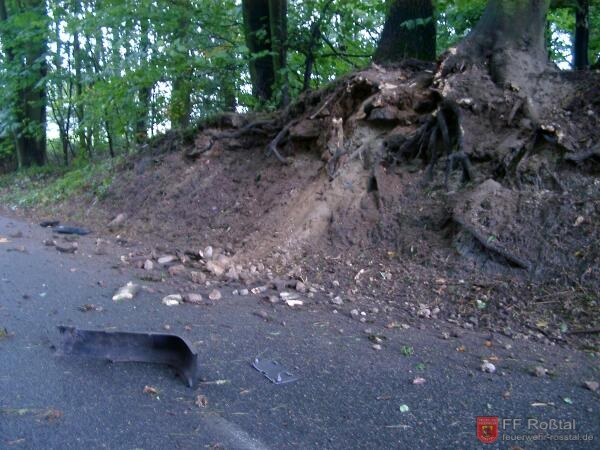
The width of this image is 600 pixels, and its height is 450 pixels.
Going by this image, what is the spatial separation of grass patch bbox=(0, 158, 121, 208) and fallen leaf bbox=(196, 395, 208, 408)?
1097 cm

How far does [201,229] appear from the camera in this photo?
10695 millimetres

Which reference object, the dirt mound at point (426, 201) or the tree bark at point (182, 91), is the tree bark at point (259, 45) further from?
the dirt mound at point (426, 201)

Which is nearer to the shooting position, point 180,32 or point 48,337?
point 48,337

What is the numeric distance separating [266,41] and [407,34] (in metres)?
4.44

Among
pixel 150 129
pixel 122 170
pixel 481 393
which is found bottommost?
pixel 481 393

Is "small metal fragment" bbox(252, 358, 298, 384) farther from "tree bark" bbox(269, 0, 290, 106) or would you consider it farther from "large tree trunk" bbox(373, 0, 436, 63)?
"tree bark" bbox(269, 0, 290, 106)

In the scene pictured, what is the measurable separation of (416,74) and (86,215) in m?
7.79

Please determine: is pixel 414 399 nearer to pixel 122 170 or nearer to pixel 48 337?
pixel 48 337

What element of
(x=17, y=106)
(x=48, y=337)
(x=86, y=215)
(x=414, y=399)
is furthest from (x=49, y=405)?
(x=17, y=106)

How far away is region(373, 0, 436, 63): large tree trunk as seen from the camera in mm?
11070

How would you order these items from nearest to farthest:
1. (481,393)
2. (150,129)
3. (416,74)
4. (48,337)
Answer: (481,393), (48,337), (416,74), (150,129)

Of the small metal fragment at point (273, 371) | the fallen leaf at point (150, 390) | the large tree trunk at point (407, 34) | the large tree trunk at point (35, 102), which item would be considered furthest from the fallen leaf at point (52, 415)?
the large tree trunk at point (35, 102)

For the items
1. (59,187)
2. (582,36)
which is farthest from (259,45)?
(582,36)

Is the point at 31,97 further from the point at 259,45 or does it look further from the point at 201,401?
the point at 201,401
